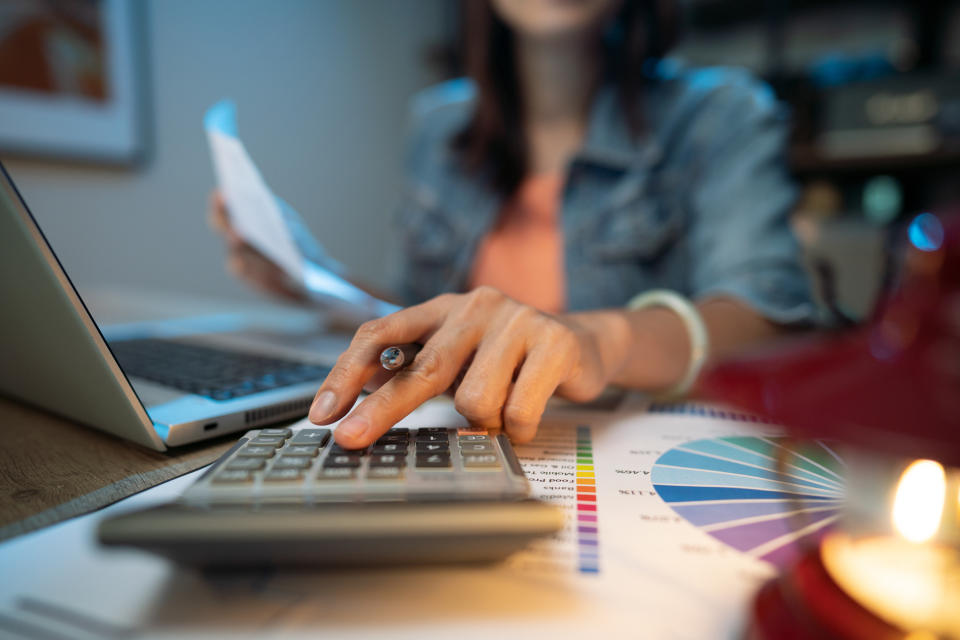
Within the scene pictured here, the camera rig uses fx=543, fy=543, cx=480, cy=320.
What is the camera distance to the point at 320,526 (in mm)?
195

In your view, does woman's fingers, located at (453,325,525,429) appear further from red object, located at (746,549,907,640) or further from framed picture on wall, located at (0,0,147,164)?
framed picture on wall, located at (0,0,147,164)

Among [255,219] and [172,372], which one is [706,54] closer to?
[255,219]

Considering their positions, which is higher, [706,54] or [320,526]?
[706,54]

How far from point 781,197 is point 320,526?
31.1 inches

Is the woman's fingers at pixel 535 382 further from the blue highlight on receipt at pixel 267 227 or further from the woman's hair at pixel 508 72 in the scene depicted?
the woman's hair at pixel 508 72

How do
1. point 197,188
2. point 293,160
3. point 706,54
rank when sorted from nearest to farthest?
point 197,188
point 293,160
point 706,54

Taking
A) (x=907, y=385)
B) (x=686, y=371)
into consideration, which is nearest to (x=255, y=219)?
(x=686, y=371)

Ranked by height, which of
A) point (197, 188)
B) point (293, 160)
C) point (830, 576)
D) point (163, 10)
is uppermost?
point (163, 10)

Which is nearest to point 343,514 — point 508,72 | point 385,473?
point 385,473

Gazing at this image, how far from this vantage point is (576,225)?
3.08 ft

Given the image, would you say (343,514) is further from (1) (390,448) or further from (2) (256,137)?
(2) (256,137)

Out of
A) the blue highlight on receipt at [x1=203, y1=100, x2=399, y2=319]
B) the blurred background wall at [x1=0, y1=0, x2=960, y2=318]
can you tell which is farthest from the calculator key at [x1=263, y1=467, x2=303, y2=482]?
the blurred background wall at [x1=0, y1=0, x2=960, y2=318]

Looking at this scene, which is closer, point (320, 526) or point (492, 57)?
point (320, 526)

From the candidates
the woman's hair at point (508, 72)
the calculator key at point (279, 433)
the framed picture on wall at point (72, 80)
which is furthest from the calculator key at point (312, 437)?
the framed picture on wall at point (72, 80)
